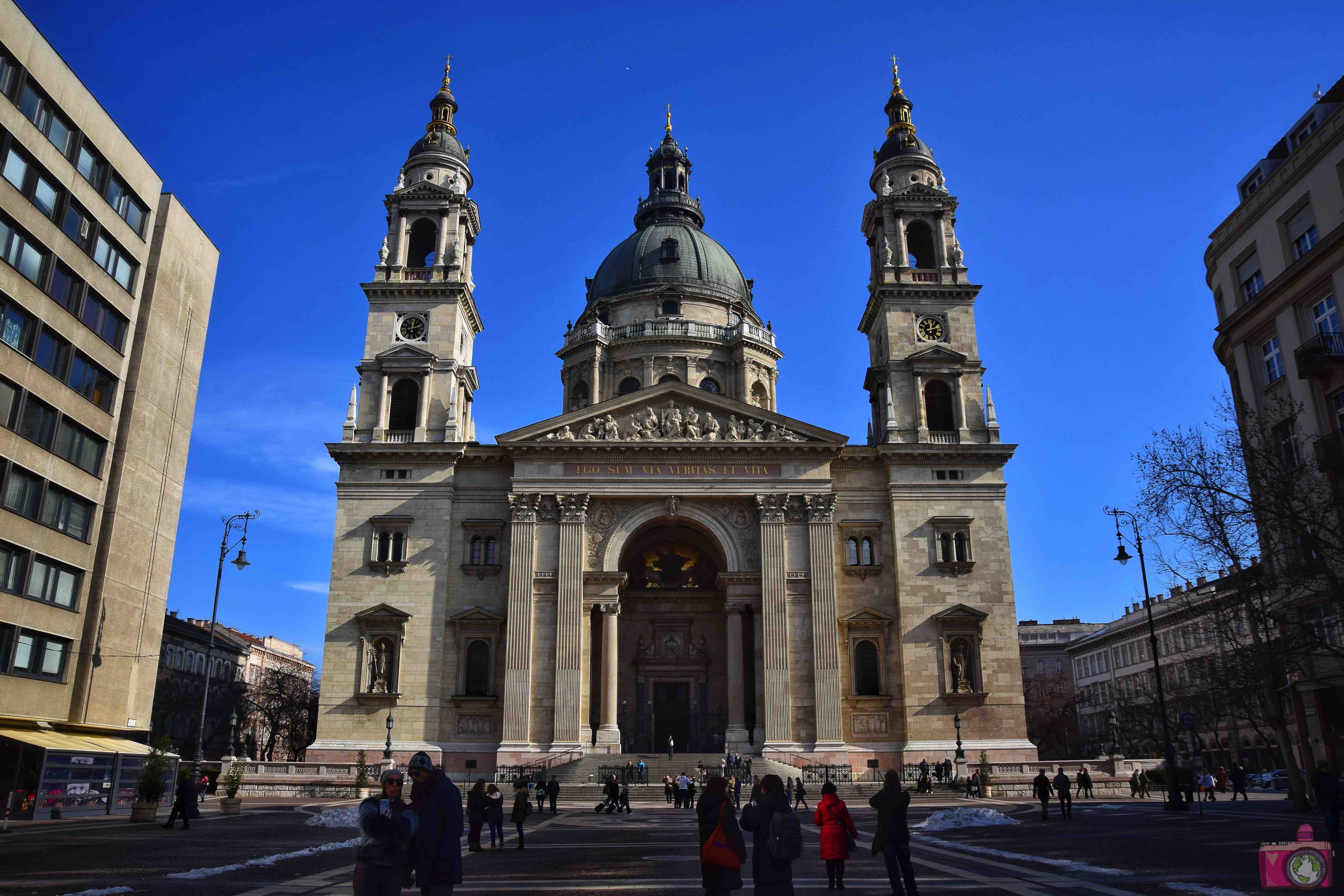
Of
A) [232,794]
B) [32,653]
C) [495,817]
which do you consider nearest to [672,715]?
[232,794]

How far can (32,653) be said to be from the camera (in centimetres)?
3209

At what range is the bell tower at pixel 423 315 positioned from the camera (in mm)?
49188

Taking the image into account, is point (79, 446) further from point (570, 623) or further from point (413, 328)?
point (570, 623)

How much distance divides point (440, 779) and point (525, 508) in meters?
38.1

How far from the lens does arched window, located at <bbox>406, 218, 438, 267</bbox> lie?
53688 millimetres

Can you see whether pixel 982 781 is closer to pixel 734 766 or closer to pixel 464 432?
pixel 734 766

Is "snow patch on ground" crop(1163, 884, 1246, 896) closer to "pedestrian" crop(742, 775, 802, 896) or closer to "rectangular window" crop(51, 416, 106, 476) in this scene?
"pedestrian" crop(742, 775, 802, 896)

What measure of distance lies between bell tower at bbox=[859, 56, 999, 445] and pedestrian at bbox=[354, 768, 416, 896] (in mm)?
42489

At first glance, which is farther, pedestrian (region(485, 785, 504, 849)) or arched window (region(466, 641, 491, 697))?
arched window (region(466, 641, 491, 697))

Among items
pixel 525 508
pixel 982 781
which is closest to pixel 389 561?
pixel 525 508

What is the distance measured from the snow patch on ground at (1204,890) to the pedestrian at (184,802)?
2256 cm

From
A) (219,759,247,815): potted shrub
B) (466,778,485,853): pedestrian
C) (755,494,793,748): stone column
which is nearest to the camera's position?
(466,778,485,853): pedestrian

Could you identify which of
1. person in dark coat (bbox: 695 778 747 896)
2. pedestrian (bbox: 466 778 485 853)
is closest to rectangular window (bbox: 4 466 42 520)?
pedestrian (bbox: 466 778 485 853)

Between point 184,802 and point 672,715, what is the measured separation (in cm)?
2706
